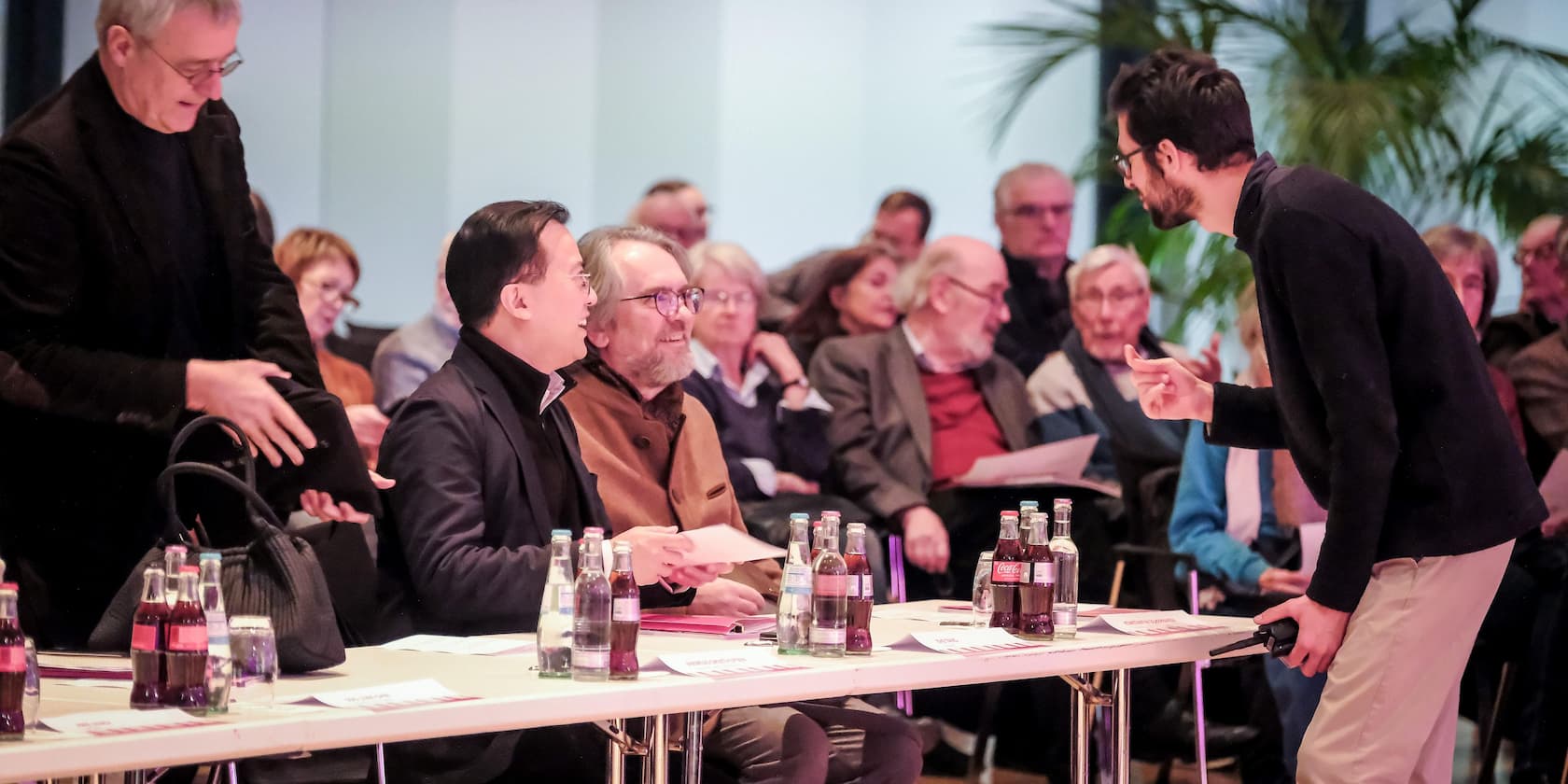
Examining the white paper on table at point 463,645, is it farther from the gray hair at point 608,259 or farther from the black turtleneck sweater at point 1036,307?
the black turtleneck sweater at point 1036,307

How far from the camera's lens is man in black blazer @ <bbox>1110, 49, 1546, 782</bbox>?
2.51 meters

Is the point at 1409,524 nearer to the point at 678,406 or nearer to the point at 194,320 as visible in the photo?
the point at 678,406

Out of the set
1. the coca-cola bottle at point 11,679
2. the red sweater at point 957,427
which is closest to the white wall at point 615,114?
the red sweater at point 957,427

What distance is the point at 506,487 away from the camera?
2.84m

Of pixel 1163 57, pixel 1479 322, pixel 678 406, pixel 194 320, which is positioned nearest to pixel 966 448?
pixel 1479 322

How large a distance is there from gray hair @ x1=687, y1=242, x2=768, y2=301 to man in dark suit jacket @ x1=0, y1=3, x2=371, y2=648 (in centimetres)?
242

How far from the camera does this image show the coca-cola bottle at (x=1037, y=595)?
2.75 metres

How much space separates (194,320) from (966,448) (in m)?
2.84

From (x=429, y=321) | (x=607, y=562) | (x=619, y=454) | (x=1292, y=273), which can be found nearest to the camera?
(x=607, y=562)

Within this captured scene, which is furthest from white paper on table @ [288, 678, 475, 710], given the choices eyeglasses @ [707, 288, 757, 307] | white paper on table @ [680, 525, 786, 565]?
eyeglasses @ [707, 288, 757, 307]

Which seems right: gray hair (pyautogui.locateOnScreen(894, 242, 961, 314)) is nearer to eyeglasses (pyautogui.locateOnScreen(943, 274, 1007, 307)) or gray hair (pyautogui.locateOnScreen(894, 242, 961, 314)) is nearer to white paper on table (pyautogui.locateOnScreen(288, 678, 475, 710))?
eyeglasses (pyautogui.locateOnScreen(943, 274, 1007, 307))

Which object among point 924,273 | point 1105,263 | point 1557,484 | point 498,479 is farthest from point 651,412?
point 1557,484

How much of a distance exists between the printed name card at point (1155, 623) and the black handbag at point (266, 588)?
1.39 meters

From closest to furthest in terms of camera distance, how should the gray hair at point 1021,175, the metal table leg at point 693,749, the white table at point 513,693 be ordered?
the white table at point 513,693 < the metal table leg at point 693,749 < the gray hair at point 1021,175
